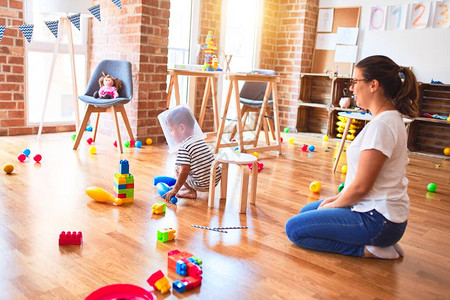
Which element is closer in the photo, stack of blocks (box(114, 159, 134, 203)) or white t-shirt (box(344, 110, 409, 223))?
white t-shirt (box(344, 110, 409, 223))

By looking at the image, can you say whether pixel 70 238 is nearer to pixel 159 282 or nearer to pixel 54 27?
pixel 159 282

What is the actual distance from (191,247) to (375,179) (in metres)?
0.84

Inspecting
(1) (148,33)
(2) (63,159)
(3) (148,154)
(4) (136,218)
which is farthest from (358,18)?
(4) (136,218)

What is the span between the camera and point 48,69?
14.6ft

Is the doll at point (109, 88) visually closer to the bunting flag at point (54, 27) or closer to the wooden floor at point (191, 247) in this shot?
the bunting flag at point (54, 27)

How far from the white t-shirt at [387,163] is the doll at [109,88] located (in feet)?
8.59

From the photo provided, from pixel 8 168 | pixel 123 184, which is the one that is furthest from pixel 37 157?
pixel 123 184

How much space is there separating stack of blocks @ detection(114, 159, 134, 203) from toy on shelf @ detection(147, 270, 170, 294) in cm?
98

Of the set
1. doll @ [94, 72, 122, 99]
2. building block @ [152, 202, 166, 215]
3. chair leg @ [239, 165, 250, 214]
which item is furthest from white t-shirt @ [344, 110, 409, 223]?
doll @ [94, 72, 122, 99]

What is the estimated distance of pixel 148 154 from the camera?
12.6ft

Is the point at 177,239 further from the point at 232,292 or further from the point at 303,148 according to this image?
the point at 303,148

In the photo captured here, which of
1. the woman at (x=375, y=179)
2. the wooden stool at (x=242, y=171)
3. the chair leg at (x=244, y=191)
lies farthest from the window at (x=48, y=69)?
the woman at (x=375, y=179)

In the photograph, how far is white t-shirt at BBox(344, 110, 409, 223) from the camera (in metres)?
1.74

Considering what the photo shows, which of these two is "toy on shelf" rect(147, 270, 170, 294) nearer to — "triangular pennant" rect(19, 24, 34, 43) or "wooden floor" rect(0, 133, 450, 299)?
"wooden floor" rect(0, 133, 450, 299)
